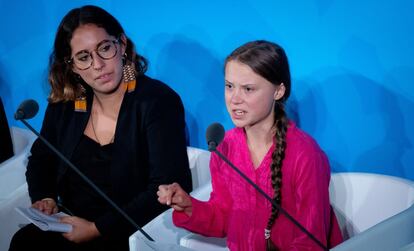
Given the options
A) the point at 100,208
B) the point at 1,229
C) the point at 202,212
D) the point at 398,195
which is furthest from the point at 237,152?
the point at 1,229

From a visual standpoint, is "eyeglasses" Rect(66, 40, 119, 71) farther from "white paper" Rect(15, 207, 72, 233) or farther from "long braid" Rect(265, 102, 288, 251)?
"long braid" Rect(265, 102, 288, 251)

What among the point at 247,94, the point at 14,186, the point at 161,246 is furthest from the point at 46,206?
the point at 247,94

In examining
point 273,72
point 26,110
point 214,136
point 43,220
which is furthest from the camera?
point 43,220

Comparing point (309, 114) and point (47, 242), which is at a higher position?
point (309, 114)

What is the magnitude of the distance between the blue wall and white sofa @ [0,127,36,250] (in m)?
0.61

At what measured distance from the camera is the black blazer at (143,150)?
196cm

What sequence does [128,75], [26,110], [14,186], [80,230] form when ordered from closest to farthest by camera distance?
[26,110] < [80,230] < [128,75] < [14,186]

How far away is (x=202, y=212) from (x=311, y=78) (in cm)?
59

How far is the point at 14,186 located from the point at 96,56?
28.8 inches

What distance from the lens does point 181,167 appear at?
2.00 m

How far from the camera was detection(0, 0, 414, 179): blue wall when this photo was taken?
1.81m

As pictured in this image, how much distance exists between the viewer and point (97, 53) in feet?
6.42

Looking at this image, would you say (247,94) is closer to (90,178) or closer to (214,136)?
(214,136)

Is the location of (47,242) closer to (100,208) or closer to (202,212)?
(100,208)
